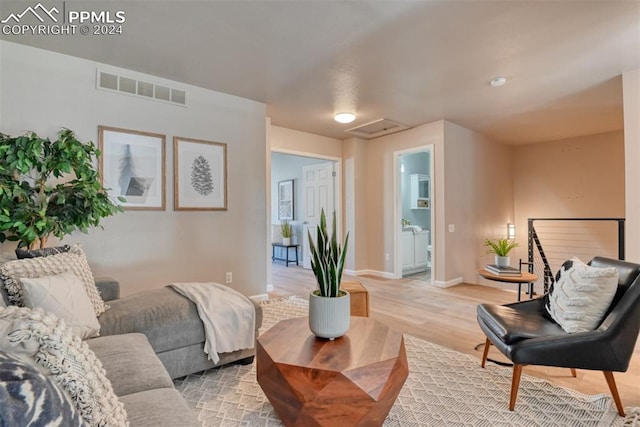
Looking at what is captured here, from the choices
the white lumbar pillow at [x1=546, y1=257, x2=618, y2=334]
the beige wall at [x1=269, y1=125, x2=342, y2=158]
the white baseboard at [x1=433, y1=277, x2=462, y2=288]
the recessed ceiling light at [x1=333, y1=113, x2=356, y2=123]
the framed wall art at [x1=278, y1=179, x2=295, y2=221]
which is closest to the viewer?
the white lumbar pillow at [x1=546, y1=257, x2=618, y2=334]

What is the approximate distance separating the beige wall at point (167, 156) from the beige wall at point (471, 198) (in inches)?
109

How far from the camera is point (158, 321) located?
193cm

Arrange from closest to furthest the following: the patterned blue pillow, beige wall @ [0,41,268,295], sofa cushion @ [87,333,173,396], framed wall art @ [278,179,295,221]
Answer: the patterned blue pillow → sofa cushion @ [87,333,173,396] → beige wall @ [0,41,268,295] → framed wall art @ [278,179,295,221]

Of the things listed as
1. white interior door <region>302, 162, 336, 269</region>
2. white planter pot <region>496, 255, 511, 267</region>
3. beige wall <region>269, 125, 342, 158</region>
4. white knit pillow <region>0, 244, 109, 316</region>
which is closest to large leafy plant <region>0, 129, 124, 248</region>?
white knit pillow <region>0, 244, 109, 316</region>

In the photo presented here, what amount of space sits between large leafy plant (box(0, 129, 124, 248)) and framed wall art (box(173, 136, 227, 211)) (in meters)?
0.85

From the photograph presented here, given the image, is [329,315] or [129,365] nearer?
[129,365]

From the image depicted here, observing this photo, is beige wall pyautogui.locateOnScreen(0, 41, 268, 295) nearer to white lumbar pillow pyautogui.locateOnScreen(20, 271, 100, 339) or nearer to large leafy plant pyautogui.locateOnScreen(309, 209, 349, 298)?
white lumbar pillow pyautogui.locateOnScreen(20, 271, 100, 339)

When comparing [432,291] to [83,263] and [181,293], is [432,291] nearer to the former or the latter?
[181,293]

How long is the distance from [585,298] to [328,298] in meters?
1.47

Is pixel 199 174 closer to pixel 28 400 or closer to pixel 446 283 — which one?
pixel 28 400

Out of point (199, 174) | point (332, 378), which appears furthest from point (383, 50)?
point (332, 378)

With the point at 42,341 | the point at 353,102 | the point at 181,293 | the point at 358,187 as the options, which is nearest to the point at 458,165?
the point at 358,187

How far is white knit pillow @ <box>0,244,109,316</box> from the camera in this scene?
1.62 meters

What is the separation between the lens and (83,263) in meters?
2.00
